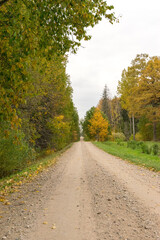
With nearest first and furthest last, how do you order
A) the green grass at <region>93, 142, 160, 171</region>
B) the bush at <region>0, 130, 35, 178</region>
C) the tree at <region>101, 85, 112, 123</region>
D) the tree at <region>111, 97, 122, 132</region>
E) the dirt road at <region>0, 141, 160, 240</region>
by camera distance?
the dirt road at <region>0, 141, 160, 240</region>
the bush at <region>0, 130, 35, 178</region>
the green grass at <region>93, 142, 160, 171</region>
the tree at <region>111, 97, 122, 132</region>
the tree at <region>101, 85, 112, 123</region>

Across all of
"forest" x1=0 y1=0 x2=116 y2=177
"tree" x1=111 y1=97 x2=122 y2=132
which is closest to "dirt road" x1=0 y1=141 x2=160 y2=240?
"forest" x1=0 y1=0 x2=116 y2=177

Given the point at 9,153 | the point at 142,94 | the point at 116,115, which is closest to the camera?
the point at 9,153

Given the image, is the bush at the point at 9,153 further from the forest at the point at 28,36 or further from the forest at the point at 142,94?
the forest at the point at 142,94

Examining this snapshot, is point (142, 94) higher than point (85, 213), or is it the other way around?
point (142, 94)

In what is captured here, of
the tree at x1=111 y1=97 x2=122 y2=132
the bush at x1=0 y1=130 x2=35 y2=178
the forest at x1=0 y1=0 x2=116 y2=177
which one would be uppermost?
the tree at x1=111 y1=97 x2=122 y2=132

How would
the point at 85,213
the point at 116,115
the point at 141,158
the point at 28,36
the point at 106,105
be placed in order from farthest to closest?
the point at 106,105
the point at 116,115
the point at 141,158
the point at 28,36
the point at 85,213

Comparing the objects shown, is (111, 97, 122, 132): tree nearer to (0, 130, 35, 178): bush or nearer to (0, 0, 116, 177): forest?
(0, 130, 35, 178): bush

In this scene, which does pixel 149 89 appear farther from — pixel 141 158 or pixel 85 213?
pixel 85 213

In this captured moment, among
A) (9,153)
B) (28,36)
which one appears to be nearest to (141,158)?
(9,153)

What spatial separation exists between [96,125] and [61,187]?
114ft

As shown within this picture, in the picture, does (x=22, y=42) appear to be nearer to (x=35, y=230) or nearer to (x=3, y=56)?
(x=3, y=56)

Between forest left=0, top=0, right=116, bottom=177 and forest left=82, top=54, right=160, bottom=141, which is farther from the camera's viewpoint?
forest left=82, top=54, right=160, bottom=141

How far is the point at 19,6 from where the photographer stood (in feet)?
13.9

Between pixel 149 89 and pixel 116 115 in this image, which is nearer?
pixel 149 89
